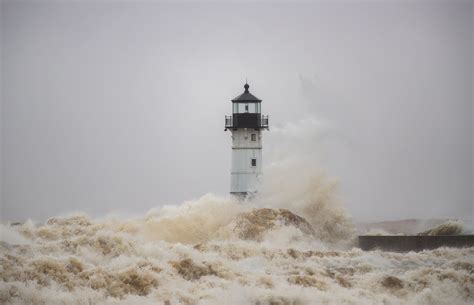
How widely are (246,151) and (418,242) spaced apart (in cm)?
688

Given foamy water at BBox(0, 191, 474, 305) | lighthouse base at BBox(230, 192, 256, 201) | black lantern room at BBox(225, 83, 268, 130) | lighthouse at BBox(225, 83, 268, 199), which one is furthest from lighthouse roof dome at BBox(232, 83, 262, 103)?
foamy water at BBox(0, 191, 474, 305)

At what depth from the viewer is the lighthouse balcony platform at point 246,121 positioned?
87.6ft

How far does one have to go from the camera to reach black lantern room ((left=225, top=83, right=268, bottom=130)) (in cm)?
2672

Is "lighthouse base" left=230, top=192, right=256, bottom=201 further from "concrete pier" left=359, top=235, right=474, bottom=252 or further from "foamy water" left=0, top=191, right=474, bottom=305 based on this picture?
"concrete pier" left=359, top=235, right=474, bottom=252

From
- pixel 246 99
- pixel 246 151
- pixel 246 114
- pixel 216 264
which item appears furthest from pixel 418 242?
pixel 246 99

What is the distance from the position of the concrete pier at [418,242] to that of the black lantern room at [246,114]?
5.91m

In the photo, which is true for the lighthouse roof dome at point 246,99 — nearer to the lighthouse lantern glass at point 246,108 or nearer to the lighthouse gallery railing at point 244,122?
the lighthouse lantern glass at point 246,108

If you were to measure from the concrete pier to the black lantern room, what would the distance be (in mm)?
5911

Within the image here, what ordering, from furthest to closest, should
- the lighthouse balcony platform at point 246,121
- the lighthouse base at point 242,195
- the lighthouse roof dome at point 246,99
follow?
the lighthouse roof dome at point 246,99 → the lighthouse balcony platform at point 246,121 → the lighthouse base at point 242,195

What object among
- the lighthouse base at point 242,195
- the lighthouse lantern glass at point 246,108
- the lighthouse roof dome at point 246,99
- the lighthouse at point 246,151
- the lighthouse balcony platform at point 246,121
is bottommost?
the lighthouse base at point 242,195

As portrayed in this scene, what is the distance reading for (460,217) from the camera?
3041 cm

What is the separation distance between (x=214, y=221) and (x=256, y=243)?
2554 millimetres

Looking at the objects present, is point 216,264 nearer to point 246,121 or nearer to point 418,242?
point 418,242

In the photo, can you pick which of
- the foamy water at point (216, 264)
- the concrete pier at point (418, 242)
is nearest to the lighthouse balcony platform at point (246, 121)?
the foamy water at point (216, 264)
